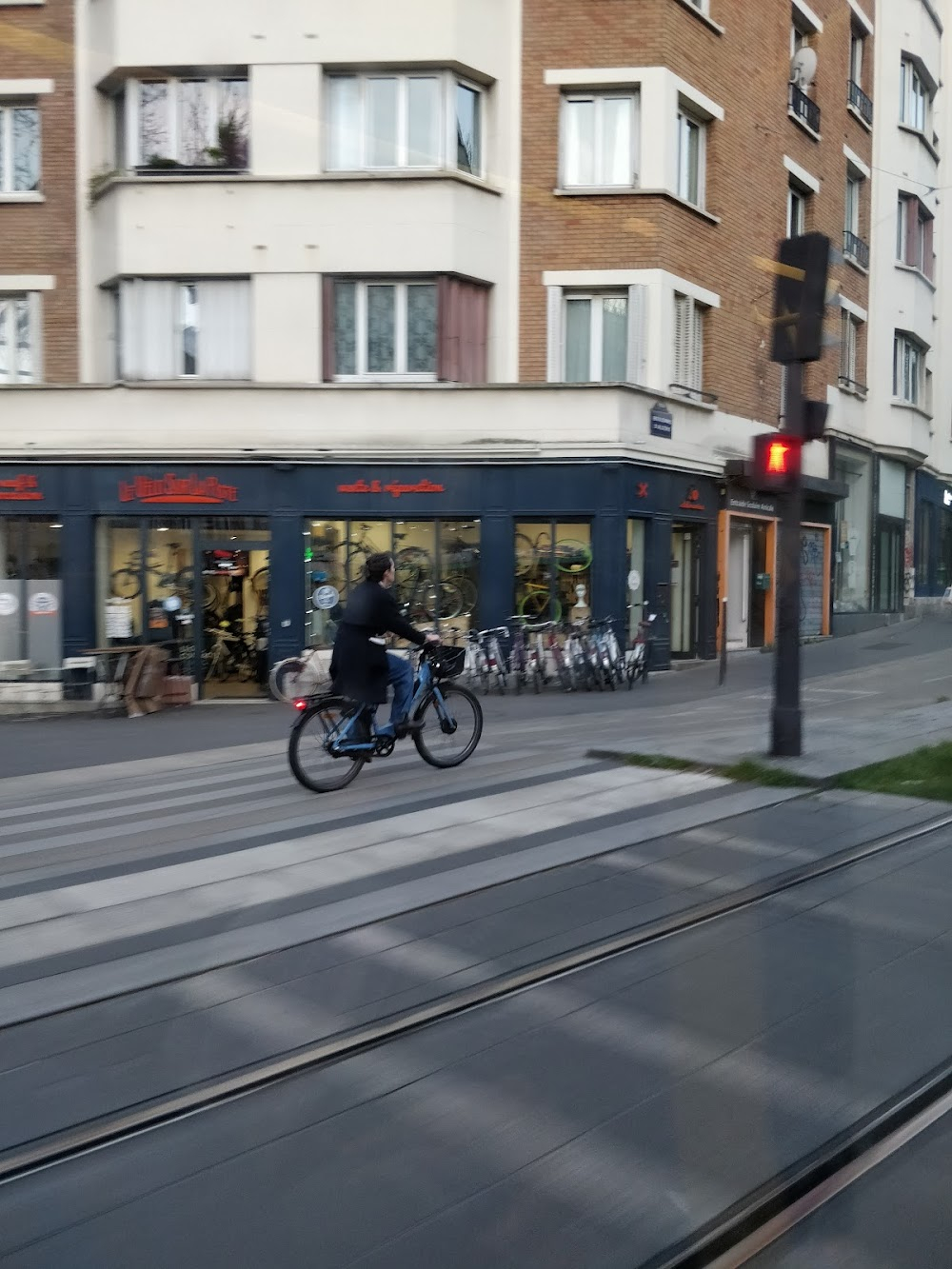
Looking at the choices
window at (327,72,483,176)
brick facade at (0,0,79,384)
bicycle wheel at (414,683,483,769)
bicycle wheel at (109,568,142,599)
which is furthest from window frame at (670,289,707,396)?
bicycle wheel at (414,683,483,769)

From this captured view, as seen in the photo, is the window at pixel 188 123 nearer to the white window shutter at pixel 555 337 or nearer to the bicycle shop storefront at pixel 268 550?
the bicycle shop storefront at pixel 268 550

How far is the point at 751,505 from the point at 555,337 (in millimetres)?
5822

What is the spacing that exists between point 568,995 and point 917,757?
593cm

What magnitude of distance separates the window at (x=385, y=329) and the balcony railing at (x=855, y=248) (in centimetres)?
1229

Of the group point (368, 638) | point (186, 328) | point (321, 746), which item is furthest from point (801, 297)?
point (186, 328)

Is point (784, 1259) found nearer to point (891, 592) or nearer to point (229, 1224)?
point (229, 1224)

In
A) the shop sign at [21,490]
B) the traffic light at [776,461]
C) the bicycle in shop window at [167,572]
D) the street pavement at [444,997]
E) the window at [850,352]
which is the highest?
the window at [850,352]

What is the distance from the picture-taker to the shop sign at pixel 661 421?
749 inches

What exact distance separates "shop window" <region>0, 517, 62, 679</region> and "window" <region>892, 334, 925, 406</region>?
1950cm

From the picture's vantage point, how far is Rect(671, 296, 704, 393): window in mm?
19656

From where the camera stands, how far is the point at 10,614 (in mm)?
18594

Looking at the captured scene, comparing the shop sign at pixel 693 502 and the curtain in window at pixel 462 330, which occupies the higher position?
the curtain in window at pixel 462 330

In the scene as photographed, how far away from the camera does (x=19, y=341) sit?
19.2m

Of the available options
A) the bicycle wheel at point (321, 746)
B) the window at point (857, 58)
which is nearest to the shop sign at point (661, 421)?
the bicycle wheel at point (321, 746)
